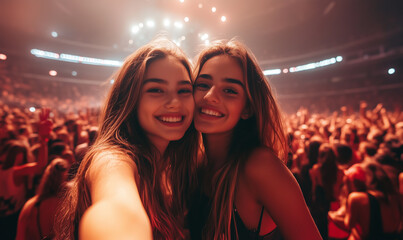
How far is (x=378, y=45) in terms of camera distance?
1606cm

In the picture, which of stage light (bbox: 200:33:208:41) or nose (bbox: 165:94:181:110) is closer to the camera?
nose (bbox: 165:94:181:110)

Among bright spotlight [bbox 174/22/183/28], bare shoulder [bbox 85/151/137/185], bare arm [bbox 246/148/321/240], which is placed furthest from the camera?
bright spotlight [bbox 174/22/183/28]

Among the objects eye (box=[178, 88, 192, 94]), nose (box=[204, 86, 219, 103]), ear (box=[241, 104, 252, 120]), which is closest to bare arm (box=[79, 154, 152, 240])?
eye (box=[178, 88, 192, 94])

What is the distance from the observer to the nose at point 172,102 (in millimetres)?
1360

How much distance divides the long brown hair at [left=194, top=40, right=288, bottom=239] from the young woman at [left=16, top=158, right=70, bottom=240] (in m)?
1.80

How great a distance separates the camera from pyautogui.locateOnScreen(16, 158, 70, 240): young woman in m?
2.12

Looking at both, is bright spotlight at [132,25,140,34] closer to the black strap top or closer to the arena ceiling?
the arena ceiling

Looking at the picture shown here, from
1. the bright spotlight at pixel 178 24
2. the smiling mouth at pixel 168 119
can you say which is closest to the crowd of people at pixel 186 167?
the smiling mouth at pixel 168 119

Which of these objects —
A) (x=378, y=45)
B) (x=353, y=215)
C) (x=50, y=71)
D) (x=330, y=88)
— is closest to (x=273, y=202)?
(x=353, y=215)

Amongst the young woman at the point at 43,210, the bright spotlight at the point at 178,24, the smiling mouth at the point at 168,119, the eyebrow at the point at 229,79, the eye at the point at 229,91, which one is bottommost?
the young woman at the point at 43,210

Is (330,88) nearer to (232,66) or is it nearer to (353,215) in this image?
(353,215)

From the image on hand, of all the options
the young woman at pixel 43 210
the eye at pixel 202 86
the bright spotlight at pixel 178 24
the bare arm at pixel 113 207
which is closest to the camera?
the bare arm at pixel 113 207

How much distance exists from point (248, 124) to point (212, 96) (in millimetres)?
458

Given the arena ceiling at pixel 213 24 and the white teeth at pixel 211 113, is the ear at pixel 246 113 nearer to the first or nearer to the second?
the white teeth at pixel 211 113
